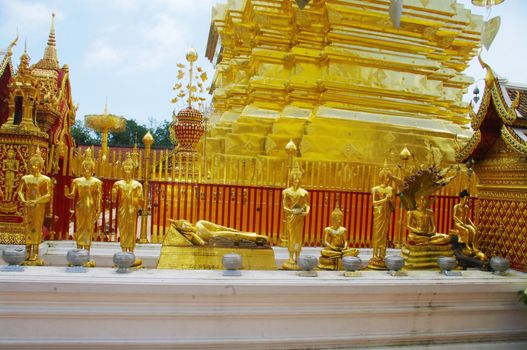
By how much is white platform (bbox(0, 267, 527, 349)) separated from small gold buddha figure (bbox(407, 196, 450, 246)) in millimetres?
484

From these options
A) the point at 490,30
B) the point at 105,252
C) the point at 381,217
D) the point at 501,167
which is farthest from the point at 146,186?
the point at 490,30

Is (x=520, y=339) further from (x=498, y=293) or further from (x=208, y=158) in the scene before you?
(x=208, y=158)

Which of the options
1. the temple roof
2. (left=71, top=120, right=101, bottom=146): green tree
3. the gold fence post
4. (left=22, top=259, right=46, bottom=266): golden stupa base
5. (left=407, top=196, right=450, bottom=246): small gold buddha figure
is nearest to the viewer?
(left=22, top=259, right=46, bottom=266): golden stupa base

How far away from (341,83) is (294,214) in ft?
15.3

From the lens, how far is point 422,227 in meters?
4.02

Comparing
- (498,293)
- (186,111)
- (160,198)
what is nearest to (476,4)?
(498,293)

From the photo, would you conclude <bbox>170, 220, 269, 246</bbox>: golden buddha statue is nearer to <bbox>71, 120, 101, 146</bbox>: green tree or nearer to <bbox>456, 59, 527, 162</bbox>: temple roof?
<bbox>456, 59, 527, 162</bbox>: temple roof

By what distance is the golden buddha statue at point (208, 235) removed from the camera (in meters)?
3.87

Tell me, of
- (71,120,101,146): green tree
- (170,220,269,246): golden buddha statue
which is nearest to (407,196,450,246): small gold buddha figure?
(170,220,269,246): golden buddha statue

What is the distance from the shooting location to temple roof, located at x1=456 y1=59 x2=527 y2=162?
12.7ft

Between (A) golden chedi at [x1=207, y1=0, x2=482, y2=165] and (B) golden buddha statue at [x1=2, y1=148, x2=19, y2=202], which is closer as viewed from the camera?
(B) golden buddha statue at [x1=2, y1=148, x2=19, y2=202]

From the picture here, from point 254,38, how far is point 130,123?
30913mm

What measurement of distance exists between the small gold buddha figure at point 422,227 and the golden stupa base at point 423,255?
45 millimetres

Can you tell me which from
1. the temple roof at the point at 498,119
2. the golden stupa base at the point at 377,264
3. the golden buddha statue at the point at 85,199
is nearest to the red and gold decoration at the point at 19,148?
the golden buddha statue at the point at 85,199
